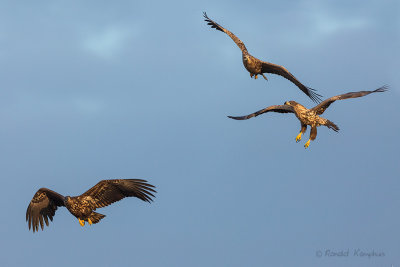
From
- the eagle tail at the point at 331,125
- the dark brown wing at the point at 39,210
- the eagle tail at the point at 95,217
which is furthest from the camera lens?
the dark brown wing at the point at 39,210

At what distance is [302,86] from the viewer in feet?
92.7

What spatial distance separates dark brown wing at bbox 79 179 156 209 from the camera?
25.0 m

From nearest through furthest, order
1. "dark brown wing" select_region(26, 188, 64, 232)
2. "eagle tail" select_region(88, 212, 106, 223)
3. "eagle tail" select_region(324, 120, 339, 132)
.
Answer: "eagle tail" select_region(324, 120, 339, 132) → "eagle tail" select_region(88, 212, 106, 223) → "dark brown wing" select_region(26, 188, 64, 232)

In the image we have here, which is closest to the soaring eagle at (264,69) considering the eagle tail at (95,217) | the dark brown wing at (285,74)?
the dark brown wing at (285,74)

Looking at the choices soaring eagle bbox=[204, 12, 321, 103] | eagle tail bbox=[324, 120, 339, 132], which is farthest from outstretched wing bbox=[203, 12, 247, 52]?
eagle tail bbox=[324, 120, 339, 132]

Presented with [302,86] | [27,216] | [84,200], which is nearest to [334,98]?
[302,86]

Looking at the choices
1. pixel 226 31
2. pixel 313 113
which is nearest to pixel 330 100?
pixel 313 113

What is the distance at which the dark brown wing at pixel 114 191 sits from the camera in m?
25.0

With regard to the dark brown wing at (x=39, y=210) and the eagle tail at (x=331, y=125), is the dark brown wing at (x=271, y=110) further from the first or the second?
the dark brown wing at (x=39, y=210)

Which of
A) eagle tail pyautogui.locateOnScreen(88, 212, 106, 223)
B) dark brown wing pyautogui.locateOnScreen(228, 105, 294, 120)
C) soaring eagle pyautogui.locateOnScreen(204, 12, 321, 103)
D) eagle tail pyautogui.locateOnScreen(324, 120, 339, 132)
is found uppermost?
soaring eagle pyautogui.locateOnScreen(204, 12, 321, 103)

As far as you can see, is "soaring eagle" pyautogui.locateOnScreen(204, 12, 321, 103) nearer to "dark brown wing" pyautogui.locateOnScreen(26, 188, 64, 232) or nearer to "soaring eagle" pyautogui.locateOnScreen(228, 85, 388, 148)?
"soaring eagle" pyautogui.locateOnScreen(228, 85, 388, 148)

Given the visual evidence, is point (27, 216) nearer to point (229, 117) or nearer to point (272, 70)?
point (229, 117)

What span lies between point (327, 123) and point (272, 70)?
4.42 m

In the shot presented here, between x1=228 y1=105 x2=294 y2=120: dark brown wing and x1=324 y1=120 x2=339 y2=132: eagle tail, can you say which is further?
x1=228 y1=105 x2=294 y2=120: dark brown wing
